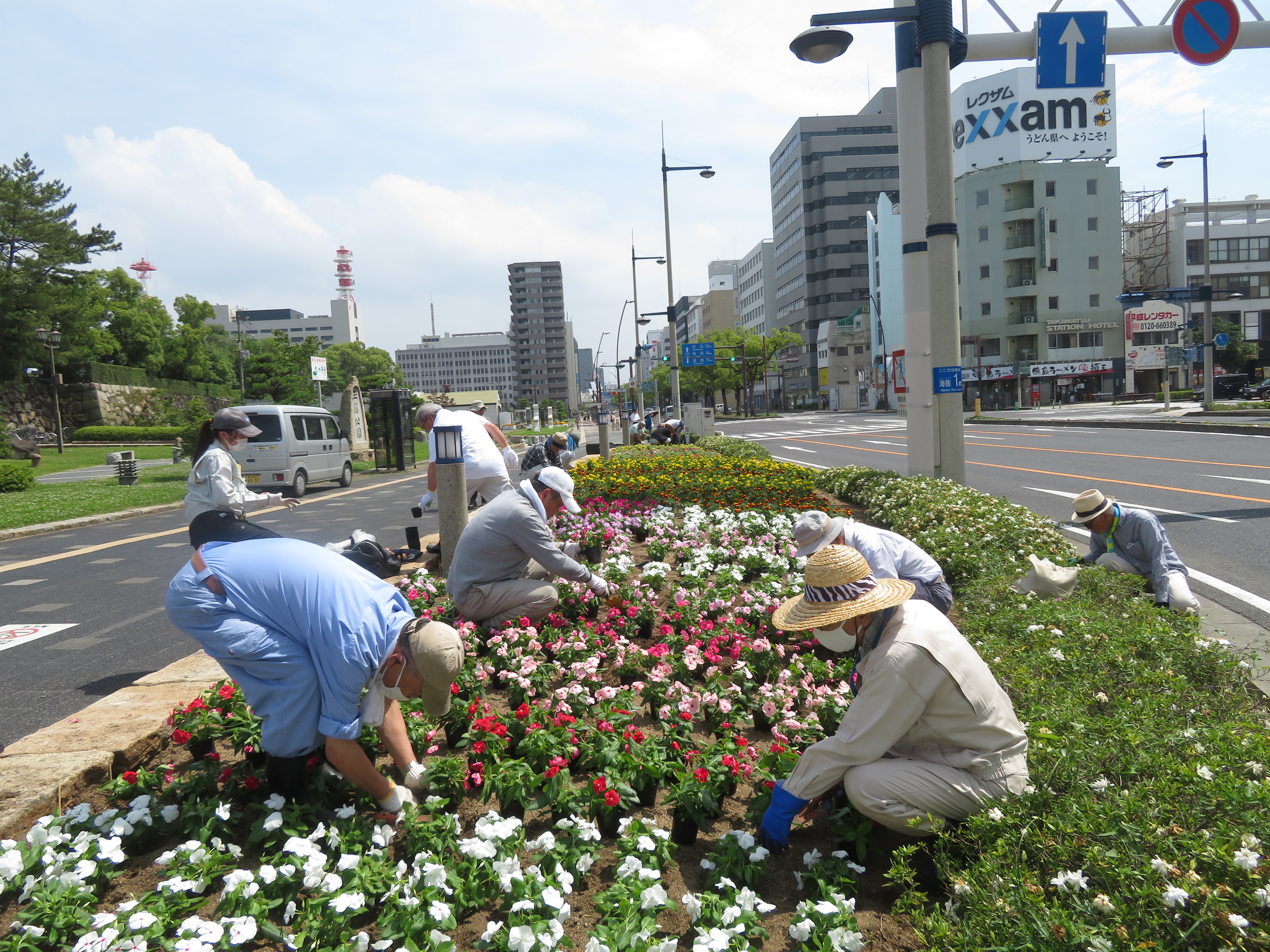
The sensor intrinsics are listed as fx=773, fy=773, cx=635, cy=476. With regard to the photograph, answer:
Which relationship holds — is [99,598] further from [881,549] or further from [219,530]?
[881,549]

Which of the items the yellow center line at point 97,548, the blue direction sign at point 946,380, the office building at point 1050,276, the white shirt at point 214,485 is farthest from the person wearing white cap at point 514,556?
the office building at point 1050,276

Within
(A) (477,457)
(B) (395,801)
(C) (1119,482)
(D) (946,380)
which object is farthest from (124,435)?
(B) (395,801)

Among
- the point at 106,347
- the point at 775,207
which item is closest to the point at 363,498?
the point at 106,347

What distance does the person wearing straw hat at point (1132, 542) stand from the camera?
5.24 m

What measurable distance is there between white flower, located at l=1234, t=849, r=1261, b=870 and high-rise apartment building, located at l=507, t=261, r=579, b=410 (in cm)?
16104

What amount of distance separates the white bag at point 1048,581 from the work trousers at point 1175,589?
477 millimetres

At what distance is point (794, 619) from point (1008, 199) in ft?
231

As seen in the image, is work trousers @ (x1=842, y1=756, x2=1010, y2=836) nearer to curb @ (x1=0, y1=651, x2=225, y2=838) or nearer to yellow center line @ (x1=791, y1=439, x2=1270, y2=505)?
curb @ (x1=0, y1=651, x2=225, y2=838)

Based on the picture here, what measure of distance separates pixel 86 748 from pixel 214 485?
1.53m

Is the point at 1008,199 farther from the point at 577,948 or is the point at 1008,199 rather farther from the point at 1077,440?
the point at 577,948

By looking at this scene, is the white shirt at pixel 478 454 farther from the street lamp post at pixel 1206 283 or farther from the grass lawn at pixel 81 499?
the street lamp post at pixel 1206 283

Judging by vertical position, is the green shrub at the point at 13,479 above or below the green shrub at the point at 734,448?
above

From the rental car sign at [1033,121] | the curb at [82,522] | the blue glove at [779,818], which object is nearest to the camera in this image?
the blue glove at [779,818]

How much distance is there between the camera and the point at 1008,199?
62.6m
